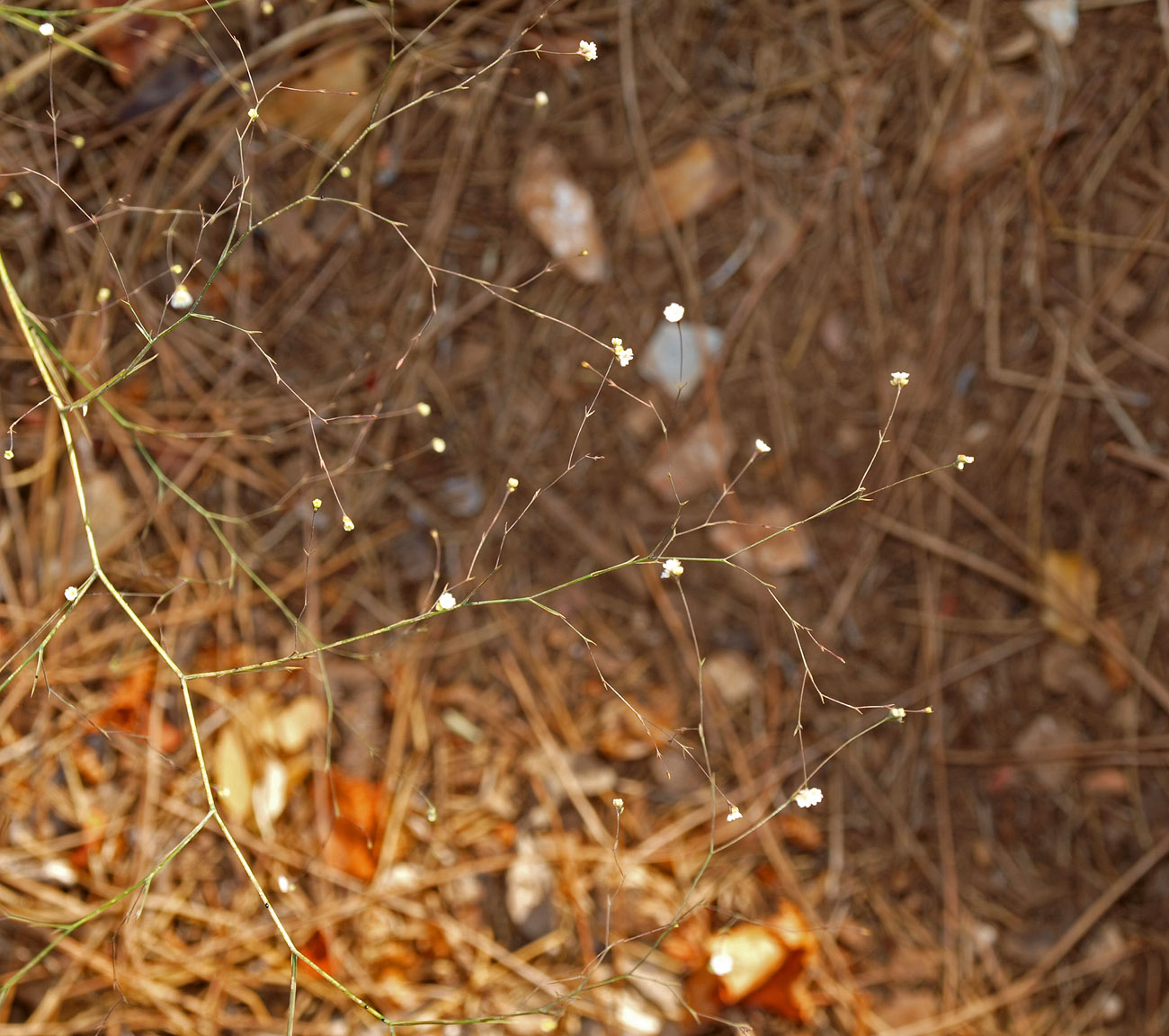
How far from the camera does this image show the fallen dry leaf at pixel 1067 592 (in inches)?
78.5

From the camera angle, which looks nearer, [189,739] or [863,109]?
[189,739]

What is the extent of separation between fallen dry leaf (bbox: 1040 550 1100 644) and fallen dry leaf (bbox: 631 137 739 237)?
A: 106cm

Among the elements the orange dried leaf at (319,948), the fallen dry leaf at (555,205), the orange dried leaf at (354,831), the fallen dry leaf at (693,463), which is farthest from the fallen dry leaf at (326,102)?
the orange dried leaf at (319,948)

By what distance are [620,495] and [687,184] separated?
2.25 ft

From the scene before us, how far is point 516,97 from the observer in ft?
6.28

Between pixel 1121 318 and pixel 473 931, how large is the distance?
185 cm

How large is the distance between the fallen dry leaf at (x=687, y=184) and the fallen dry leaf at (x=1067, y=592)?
1056mm

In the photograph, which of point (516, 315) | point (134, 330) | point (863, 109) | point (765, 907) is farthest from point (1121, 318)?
point (134, 330)

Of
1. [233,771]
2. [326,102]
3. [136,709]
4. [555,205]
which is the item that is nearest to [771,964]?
[233,771]

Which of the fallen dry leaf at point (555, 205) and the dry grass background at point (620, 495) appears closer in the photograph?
the dry grass background at point (620, 495)

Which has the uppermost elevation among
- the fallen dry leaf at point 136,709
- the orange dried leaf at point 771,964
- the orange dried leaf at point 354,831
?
the fallen dry leaf at point 136,709

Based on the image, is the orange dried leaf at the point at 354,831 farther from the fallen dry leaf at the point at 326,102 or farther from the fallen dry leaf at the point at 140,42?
the fallen dry leaf at the point at 140,42

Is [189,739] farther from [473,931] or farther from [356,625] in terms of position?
[473,931]

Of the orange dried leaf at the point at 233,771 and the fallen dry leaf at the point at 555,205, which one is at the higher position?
the fallen dry leaf at the point at 555,205
